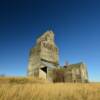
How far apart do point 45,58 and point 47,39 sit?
754 centimetres

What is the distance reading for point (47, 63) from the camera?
38000 millimetres

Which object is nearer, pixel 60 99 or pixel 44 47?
pixel 60 99

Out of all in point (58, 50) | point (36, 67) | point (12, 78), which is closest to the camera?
point (12, 78)

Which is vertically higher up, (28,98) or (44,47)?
(44,47)

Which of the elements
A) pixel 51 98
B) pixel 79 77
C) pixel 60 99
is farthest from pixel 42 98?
pixel 79 77

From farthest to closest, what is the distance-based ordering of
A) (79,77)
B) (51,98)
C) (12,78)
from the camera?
(79,77) < (12,78) < (51,98)

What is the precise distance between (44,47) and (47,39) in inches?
191

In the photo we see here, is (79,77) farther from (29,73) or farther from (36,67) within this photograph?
(29,73)

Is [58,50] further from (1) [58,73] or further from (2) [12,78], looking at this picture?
(2) [12,78]

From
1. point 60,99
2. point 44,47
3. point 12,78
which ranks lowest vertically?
point 60,99

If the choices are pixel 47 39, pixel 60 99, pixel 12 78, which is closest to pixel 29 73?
pixel 47 39

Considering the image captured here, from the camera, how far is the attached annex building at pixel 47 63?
32781 millimetres

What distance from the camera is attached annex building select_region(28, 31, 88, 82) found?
108 ft

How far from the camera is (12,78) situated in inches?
672
